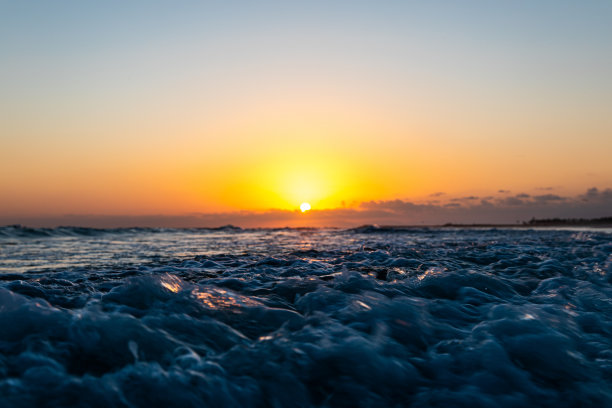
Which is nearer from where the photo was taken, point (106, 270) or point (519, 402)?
point (519, 402)

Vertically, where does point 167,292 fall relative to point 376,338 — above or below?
above

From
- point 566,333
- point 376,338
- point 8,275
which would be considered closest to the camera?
point 376,338

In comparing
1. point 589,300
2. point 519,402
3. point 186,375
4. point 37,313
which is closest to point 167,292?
point 37,313

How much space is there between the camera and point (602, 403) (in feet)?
8.32

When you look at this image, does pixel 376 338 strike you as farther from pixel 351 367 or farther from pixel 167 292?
pixel 167 292

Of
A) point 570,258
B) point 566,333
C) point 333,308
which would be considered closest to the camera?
point 566,333

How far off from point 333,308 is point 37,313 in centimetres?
287

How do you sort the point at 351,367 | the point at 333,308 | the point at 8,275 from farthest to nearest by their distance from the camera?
1. the point at 8,275
2. the point at 333,308
3. the point at 351,367

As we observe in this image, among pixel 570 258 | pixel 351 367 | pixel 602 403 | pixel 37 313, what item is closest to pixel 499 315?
pixel 602 403

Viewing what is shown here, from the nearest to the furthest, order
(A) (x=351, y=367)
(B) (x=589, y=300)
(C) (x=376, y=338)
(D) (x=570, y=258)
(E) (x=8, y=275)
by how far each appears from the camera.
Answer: (A) (x=351, y=367) < (C) (x=376, y=338) < (B) (x=589, y=300) < (E) (x=8, y=275) < (D) (x=570, y=258)

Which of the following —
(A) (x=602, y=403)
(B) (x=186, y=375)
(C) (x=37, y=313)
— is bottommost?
(A) (x=602, y=403)

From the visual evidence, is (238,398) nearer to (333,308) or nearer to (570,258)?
(333,308)

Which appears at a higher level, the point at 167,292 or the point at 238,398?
the point at 167,292

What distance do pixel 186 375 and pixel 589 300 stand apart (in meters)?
5.12
